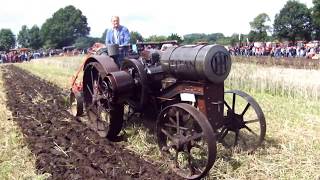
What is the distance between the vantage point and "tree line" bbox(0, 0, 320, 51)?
67.7 metres

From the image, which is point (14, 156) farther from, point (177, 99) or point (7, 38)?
point (7, 38)

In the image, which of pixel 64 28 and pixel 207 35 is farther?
pixel 64 28

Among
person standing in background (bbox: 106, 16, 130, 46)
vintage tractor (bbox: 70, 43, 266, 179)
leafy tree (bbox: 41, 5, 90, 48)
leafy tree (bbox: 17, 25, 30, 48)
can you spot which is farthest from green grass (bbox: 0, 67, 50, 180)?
leafy tree (bbox: 17, 25, 30, 48)

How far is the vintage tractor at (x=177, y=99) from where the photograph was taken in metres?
5.54

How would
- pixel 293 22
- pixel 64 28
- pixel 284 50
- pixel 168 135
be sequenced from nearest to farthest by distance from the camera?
pixel 168 135 < pixel 284 50 < pixel 293 22 < pixel 64 28

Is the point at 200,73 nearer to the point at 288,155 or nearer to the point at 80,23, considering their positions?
the point at 288,155

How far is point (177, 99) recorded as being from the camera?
6.27m

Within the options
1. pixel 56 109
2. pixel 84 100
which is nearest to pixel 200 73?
pixel 84 100

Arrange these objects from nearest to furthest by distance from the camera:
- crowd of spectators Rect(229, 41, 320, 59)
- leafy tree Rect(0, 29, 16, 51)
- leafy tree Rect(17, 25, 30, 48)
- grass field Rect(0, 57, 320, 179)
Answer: grass field Rect(0, 57, 320, 179) < crowd of spectators Rect(229, 41, 320, 59) < leafy tree Rect(17, 25, 30, 48) < leafy tree Rect(0, 29, 16, 51)

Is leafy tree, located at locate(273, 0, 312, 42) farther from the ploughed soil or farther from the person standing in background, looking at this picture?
the ploughed soil

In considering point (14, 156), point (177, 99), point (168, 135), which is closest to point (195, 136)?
point (168, 135)

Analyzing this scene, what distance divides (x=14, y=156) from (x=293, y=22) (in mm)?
72547

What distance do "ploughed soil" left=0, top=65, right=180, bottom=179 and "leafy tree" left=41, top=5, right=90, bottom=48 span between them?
8722 centimetres

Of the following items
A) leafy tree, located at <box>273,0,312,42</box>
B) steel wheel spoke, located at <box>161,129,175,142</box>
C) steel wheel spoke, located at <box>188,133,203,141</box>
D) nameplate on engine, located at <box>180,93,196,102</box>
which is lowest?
steel wheel spoke, located at <box>161,129,175,142</box>
